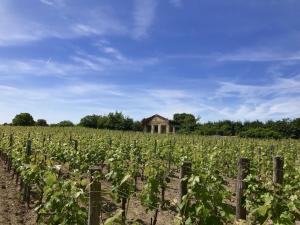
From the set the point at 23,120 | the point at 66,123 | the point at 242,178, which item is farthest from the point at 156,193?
the point at 66,123

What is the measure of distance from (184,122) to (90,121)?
1516 cm

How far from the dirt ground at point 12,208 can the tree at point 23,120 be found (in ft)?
174

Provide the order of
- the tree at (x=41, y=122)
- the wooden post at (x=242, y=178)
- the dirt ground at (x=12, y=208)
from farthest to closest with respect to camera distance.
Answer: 1. the tree at (x=41, y=122)
2. the dirt ground at (x=12, y=208)
3. the wooden post at (x=242, y=178)

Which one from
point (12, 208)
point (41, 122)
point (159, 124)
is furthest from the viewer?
point (159, 124)

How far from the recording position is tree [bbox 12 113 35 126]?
6244 cm

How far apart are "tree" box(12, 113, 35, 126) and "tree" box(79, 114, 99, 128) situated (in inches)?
310

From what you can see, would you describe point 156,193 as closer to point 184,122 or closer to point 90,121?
point 90,121

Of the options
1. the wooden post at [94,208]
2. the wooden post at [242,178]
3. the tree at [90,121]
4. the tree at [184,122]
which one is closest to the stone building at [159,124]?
the tree at [184,122]

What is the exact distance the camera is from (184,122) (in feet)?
218

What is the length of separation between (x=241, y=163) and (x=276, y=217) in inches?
102

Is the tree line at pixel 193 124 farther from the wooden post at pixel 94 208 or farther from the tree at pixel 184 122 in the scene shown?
the wooden post at pixel 94 208

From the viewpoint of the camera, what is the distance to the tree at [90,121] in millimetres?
63272

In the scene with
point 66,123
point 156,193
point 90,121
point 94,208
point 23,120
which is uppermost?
point 90,121

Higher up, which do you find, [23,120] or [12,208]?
[23,120]
